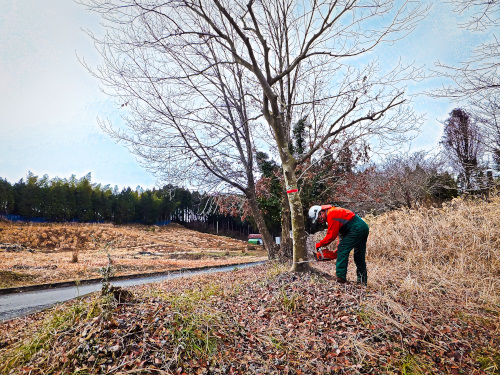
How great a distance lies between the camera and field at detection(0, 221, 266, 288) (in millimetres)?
9828

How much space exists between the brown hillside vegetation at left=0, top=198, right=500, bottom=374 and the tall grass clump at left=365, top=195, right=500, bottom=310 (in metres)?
0.17

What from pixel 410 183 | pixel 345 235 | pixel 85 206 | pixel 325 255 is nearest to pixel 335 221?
pixel 345 235

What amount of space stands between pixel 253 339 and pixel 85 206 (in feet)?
147

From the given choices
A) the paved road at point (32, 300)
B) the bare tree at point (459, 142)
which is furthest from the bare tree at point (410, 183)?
the paved road at point (32, 300)

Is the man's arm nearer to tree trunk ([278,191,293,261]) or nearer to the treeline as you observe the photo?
tree trunk ([278,191,293,261])

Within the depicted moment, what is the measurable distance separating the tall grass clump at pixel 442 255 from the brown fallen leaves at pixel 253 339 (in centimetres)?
102

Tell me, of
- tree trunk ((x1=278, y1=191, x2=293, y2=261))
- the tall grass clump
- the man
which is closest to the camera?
the tall grass clump

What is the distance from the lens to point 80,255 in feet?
60.8

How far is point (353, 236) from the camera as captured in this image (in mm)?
5082

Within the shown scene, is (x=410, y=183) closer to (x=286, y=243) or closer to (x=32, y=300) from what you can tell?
(x=286, y=243)

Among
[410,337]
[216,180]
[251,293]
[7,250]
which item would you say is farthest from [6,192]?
[410,337]

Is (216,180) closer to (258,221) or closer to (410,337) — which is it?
(258,221)

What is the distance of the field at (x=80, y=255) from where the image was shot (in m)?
9.83

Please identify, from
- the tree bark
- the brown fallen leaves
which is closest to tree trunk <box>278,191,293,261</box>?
the tree bark
